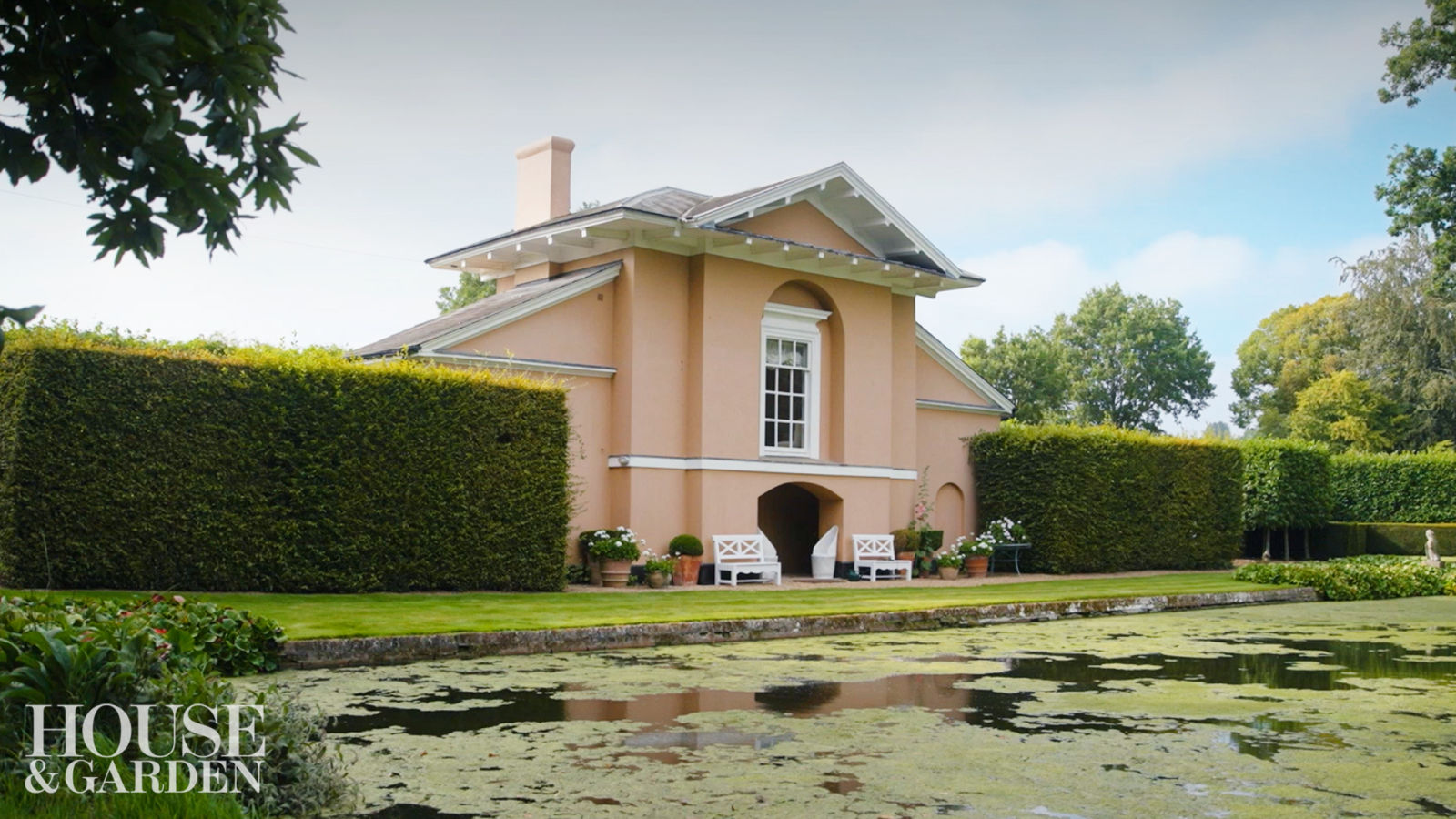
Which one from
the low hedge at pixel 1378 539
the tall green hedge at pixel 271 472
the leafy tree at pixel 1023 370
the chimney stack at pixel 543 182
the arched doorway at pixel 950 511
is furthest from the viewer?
the leafy tree at pixel 1023 370

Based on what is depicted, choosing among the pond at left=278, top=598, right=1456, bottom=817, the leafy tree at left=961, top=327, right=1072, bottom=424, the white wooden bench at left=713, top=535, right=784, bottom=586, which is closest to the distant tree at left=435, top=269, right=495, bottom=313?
the leafy tree at left=961, top=327, right=1072, bottom=424

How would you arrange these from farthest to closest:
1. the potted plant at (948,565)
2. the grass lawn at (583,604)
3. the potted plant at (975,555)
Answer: the potted plant at (975,555) < the potted plant at (948,565) < the grass lawn at (583,604)

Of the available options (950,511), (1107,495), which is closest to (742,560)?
(950,511)

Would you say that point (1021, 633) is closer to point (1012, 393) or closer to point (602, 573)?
point (602, 573)

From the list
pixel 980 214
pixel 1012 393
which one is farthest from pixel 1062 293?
pixel 980 214

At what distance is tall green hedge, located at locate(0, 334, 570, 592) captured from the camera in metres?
12.1

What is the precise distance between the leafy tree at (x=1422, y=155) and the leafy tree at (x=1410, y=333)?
63.0 ft

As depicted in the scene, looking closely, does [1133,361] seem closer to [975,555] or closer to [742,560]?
[975,555]

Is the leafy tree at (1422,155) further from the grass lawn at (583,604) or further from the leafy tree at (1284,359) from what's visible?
the leafy tree at (1284,359)

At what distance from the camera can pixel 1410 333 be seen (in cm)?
4634

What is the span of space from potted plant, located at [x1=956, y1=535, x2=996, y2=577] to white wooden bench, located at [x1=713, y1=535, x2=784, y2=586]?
167 inches

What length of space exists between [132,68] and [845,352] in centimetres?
1709

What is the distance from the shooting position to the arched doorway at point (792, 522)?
21.6 m

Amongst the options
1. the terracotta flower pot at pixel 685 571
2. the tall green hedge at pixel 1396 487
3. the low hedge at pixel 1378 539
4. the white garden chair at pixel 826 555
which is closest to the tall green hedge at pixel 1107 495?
the white garden chair at pixel 826 555
